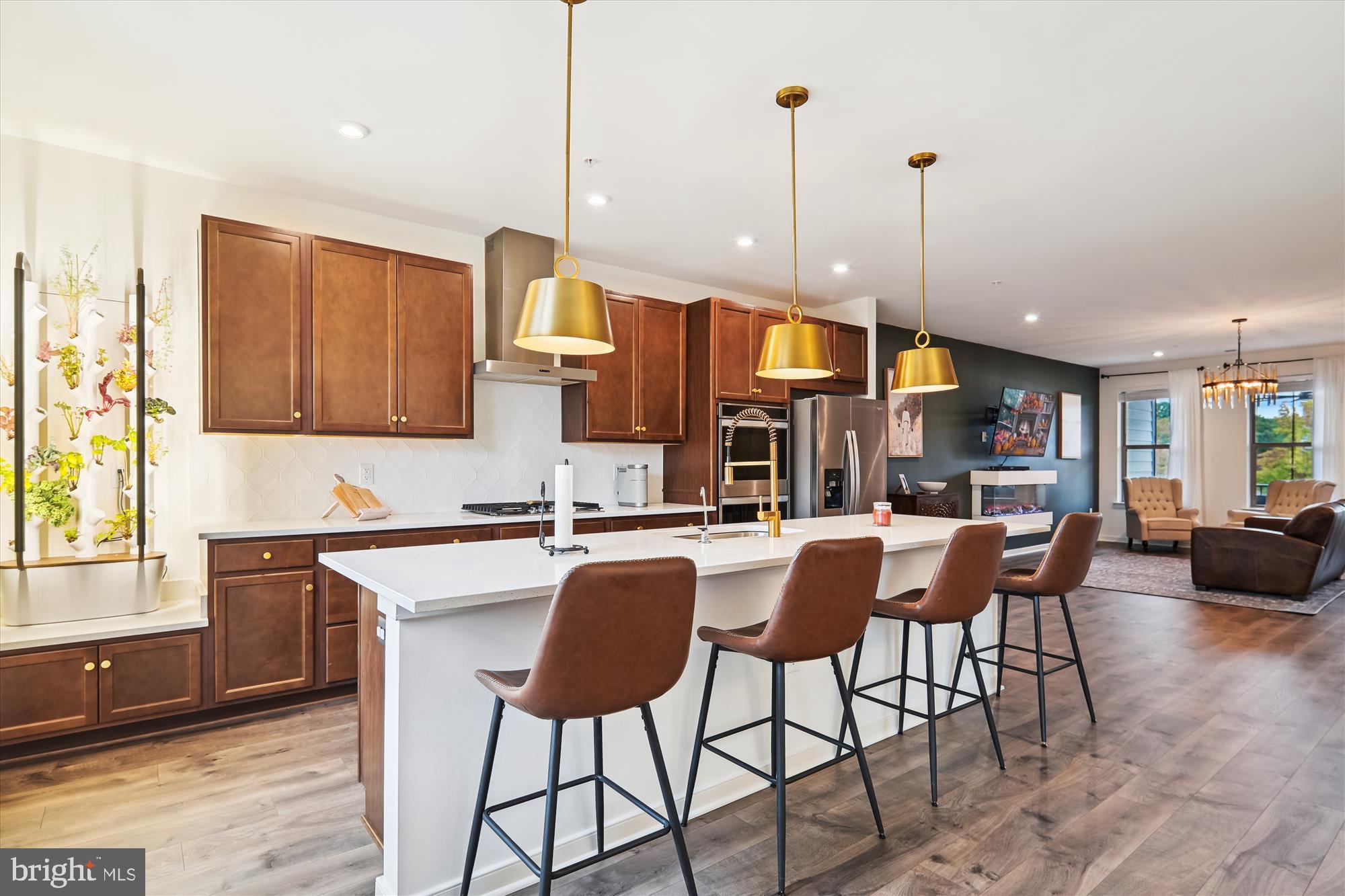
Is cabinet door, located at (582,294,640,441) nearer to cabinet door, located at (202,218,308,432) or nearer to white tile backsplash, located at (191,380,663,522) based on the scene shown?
white tile backsplash, located at (191,380,663,522)

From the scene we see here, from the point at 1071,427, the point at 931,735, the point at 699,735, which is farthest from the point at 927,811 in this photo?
the point at 1071,427

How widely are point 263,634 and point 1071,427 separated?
9.94 metres

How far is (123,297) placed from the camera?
134 inches

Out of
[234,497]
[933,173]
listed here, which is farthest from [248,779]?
[933,173]

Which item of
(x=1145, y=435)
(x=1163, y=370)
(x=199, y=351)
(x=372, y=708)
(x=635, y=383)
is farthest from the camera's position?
(x=1145, y=435)

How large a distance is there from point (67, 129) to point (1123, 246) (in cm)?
575

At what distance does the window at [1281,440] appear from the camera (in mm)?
8531

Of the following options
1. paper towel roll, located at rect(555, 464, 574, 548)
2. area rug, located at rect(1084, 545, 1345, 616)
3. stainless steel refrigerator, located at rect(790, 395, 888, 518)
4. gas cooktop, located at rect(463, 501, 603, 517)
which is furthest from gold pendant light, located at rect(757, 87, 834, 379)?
area rug, located at rect(1084, 545, 1345, 616)

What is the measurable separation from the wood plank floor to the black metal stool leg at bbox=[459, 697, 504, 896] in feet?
1.09

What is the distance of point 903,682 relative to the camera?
9.68ft

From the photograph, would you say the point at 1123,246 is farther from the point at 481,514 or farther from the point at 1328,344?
the point at 1328,344

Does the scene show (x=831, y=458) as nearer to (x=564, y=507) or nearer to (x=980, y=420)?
(x=564, y=507)

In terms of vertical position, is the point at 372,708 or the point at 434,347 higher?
the point at 434,347

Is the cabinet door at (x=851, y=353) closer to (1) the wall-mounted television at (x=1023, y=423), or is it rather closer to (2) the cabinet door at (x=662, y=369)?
(2) the cabinet door at (x=662, y=369)
